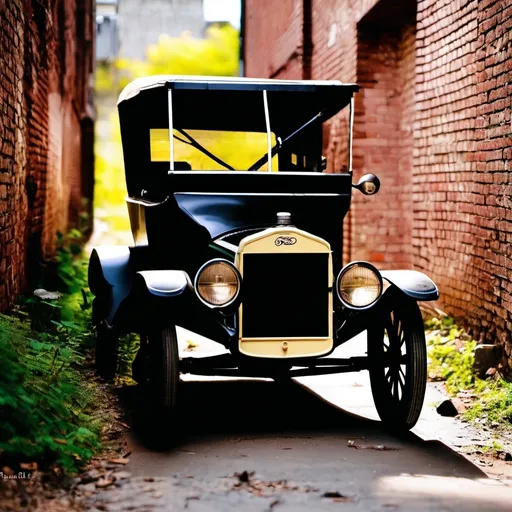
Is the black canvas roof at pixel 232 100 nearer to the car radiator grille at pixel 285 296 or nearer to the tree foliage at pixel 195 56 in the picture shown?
the car radiator grille at pixel 285 296

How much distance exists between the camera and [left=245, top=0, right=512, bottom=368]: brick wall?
7102mm

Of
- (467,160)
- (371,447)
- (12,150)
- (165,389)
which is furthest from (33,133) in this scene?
(371,447)

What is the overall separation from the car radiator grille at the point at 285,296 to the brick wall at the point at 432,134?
6.82 feet

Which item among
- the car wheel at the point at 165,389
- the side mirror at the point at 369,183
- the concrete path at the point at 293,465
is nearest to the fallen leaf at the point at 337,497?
the concrete path at the point at 293,465

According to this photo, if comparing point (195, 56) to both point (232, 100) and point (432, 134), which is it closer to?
point (432, 134)

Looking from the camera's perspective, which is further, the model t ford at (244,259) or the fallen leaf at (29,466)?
the model t ford at (244,259)

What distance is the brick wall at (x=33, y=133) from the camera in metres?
7.42

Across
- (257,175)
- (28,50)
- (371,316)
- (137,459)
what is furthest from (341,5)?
(137,459)

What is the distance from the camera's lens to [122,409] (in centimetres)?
594

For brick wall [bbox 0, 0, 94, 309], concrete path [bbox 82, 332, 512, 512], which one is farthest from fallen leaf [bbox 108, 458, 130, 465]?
brick wall [bbox 0, 0, 94, 309]

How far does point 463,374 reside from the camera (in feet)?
23.4

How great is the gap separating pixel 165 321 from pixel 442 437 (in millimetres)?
1901

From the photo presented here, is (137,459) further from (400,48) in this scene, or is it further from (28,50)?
(400,48)

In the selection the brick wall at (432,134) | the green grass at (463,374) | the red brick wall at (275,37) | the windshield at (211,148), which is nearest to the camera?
the green grass at (463,374)
